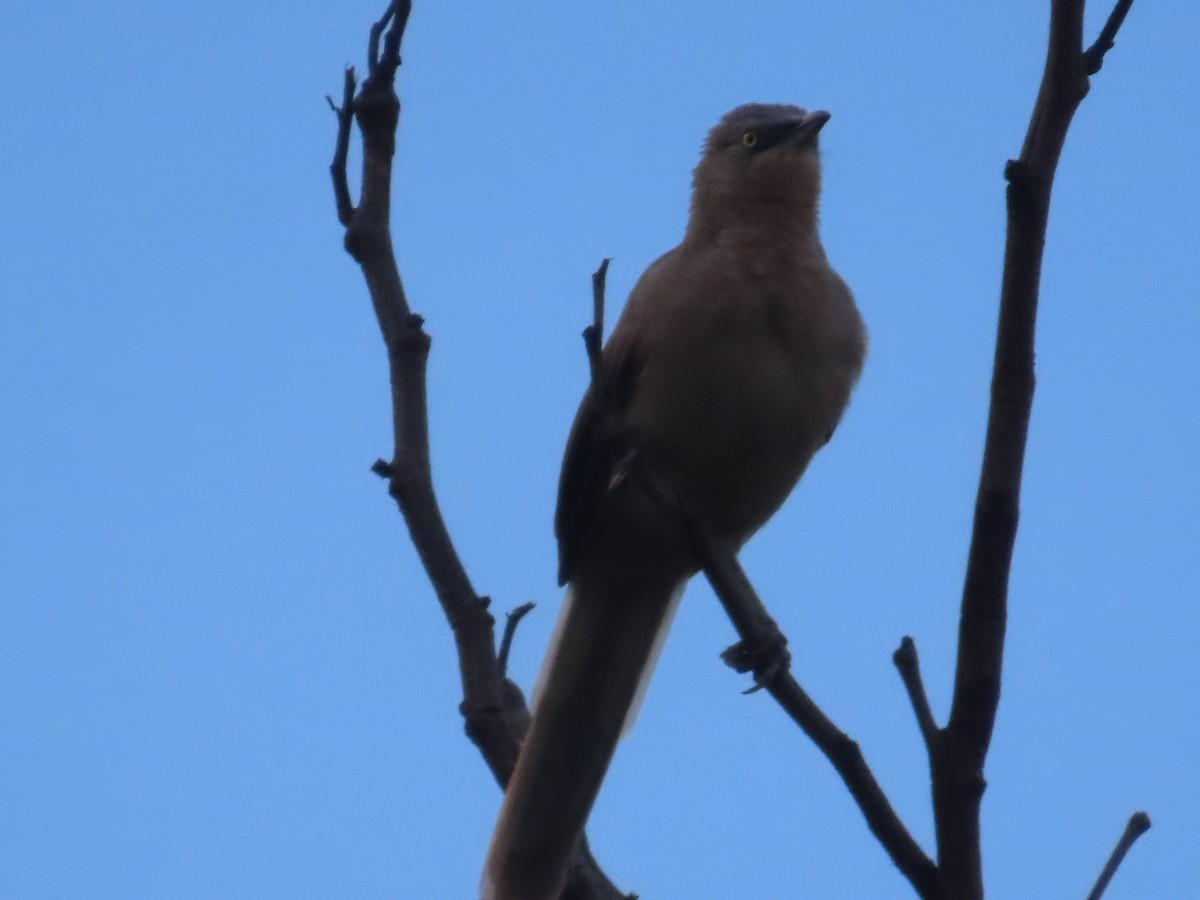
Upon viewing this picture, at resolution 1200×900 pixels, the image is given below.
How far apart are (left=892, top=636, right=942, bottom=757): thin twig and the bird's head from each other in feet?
9.31

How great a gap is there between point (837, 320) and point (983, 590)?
247 cm

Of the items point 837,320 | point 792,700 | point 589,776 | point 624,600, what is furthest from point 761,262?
point 792,700

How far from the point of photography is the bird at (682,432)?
4.68 m

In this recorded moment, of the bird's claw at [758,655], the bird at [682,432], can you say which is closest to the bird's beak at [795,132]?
the bird at [682,432]

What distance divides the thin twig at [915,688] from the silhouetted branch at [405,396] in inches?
45.8

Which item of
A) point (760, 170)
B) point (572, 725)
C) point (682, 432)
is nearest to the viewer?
point (572, 725)

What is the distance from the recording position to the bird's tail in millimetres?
4031

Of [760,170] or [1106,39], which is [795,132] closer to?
[760,170]

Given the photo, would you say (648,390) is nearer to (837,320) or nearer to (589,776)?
(837,320)

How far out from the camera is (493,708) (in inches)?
140

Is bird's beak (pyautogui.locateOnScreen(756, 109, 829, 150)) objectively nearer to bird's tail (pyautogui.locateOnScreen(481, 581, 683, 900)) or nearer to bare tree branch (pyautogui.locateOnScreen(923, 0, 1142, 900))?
bird's tail (pyautogui.locateOnScreen(481, 581, 683, 900))

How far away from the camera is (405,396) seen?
352cm

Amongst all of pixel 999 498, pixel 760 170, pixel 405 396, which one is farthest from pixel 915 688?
Answer: pixel 760 170

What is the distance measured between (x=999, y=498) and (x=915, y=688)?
374mm
